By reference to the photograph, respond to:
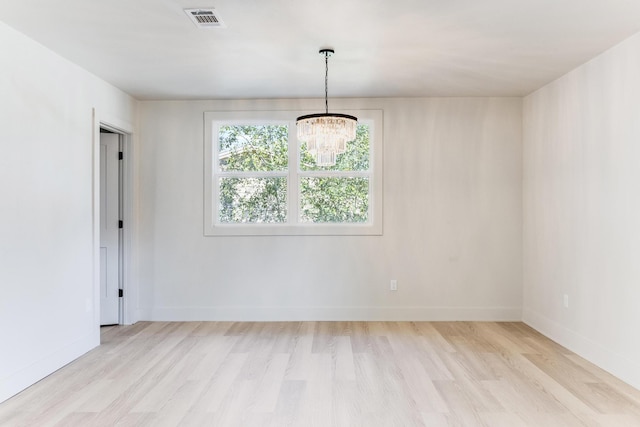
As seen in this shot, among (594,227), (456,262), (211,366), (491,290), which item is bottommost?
(211,366)

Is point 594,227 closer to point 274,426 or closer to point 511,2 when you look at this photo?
point 511,2

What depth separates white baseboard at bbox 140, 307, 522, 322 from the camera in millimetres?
4910

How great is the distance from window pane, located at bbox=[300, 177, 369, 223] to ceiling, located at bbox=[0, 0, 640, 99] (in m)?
1.10

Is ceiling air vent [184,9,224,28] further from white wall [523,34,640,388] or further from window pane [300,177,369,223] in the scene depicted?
white wall [523,34,640,388]

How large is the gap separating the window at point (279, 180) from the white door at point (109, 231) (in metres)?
0.98

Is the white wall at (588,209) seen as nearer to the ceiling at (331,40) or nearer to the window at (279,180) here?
the ceiling at (331,40)

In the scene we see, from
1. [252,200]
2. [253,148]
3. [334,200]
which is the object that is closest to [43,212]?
[252,200]

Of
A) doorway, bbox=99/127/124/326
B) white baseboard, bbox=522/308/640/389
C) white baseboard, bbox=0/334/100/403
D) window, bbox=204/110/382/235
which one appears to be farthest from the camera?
window, bbox=204/110/382/235

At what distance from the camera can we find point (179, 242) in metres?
5.02

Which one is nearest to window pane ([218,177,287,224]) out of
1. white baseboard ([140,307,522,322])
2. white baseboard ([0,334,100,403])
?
white baseboard ([140,307,522,322])

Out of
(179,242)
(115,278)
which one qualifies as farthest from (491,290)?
(115,278)

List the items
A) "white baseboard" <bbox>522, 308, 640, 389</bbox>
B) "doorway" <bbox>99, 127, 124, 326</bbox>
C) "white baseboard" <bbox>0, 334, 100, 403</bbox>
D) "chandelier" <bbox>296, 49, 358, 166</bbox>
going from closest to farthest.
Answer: "white baseboard" <bbox>0, 334, 100, 403</bbox>, "white baseboard" <bbox>522, 308, 640, 389</bbox>, "chandelier" <bbox>296, 49, 358, 166</bbox>, "doorway" <bbox>99, 127, 124, 326</bbox>

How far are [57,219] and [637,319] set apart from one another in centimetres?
441

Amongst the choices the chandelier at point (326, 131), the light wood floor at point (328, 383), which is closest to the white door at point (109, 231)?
the light wood floor at point (328, 383)
